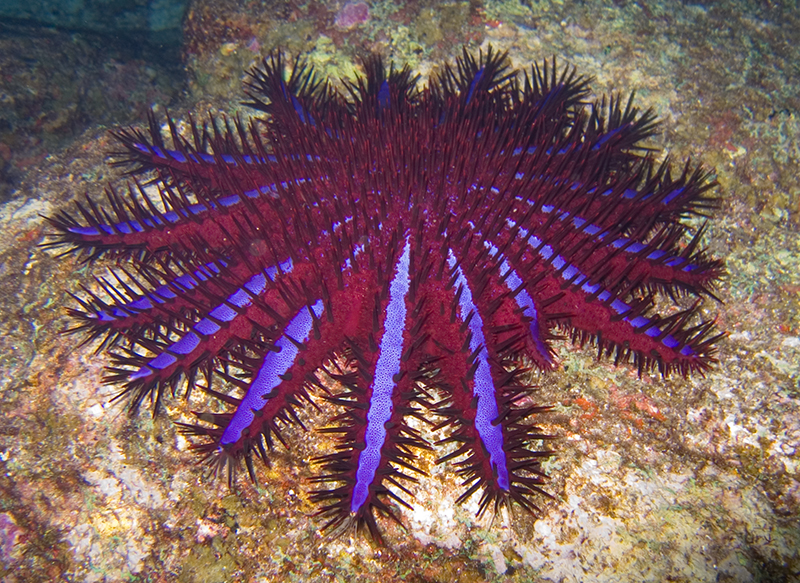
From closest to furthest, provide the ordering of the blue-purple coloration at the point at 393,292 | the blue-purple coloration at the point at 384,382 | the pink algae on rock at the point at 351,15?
the blue-purple coloration at the point at 384,382
the blue-purple coloration at the point at 393,292
the pink algae on rock at the point at 351,15

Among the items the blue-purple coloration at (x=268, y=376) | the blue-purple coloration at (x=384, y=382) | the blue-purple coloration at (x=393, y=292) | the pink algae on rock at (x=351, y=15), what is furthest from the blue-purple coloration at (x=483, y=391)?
the pink algae on rock at (x=351, y=15)

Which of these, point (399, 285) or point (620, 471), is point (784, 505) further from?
point (399, 285)

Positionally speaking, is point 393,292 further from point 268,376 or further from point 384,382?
point 268,376

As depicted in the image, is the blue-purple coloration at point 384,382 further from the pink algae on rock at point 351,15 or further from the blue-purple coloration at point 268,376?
the pink algae on rock at point 351,15

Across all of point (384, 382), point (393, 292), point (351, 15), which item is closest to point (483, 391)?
point (384, 382)

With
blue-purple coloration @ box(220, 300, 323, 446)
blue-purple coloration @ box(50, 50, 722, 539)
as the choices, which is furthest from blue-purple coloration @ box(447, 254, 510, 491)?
blue-purple coloration @ box(220, 300, 323, 446)

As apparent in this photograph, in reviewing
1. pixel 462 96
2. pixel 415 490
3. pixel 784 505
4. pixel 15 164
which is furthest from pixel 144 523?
pixel 15 164

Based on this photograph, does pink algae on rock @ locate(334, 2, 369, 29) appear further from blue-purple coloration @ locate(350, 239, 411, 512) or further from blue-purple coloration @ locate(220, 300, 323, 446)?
blue-purple coloration @ locate(220, 300, 323, 446)

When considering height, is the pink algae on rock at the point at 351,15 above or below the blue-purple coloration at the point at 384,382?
above
